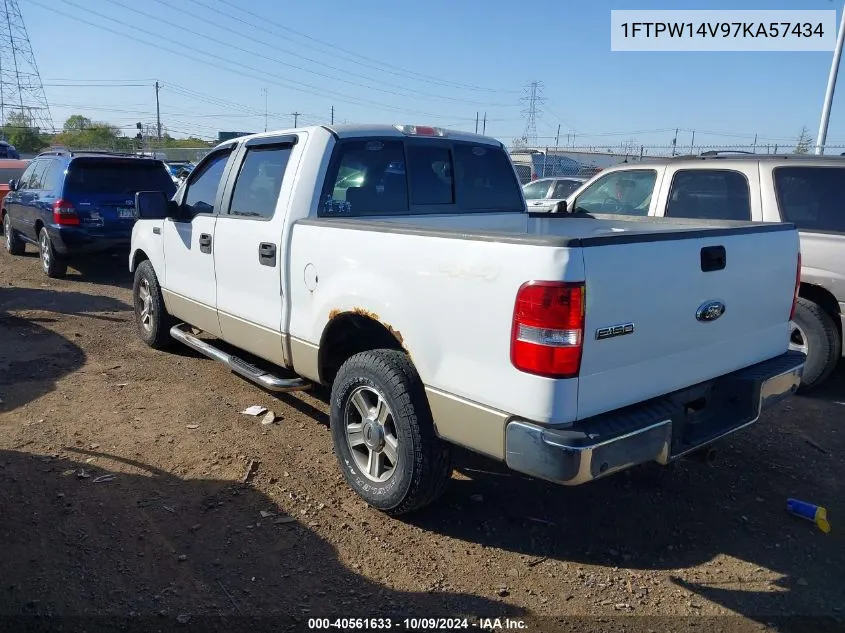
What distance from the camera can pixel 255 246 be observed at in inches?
169

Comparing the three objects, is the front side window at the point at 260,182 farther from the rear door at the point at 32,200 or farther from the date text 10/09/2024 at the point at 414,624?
the rear door at the point at 32,200

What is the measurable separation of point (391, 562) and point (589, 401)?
49.4 inches

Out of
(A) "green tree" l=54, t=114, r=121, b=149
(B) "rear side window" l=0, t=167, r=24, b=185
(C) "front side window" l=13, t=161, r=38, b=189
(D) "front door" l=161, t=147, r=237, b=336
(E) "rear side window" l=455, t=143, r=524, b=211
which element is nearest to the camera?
(E) "rear side window" l=455, t=143, r=524, b=211

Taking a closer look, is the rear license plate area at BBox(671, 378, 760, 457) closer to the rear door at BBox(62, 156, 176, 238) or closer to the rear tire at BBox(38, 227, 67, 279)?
the rear door at BBox(62, 156, 176, 238)

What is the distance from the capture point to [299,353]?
13.2 ft

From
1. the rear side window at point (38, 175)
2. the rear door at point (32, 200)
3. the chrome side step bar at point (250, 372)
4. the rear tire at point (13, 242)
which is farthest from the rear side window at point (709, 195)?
the rear tire at point (13, 242)

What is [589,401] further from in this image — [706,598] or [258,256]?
[258,256]

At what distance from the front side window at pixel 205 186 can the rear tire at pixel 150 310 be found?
0.98 metres

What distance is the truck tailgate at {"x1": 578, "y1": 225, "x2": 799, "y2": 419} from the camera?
2.63 meters

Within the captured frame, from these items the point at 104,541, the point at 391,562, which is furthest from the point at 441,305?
the point at 104,541

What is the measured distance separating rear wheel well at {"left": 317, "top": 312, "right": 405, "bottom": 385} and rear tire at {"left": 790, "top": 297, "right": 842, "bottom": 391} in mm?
3548

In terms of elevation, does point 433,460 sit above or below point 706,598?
above

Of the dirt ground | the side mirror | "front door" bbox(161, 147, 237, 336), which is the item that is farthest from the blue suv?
the dirt ground

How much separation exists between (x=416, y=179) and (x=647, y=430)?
2.41 meters
